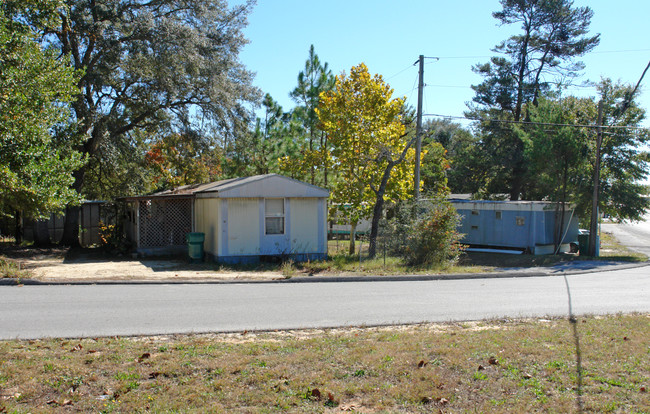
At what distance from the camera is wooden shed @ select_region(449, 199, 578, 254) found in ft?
73.5

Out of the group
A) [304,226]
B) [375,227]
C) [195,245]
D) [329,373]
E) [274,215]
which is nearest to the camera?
[329,373]

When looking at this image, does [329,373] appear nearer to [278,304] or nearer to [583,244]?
[278,304]

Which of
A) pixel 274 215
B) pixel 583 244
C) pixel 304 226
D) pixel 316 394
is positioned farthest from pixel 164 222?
pixel 583 244

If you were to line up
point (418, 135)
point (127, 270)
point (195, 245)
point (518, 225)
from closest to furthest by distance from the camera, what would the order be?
point (127, 270), point (195, 245), point (418, 135), point (518, 225)

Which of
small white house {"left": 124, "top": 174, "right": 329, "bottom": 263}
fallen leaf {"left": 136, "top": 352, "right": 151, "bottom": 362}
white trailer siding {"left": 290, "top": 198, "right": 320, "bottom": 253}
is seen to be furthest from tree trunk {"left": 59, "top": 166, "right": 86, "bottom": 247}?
fallen leaf {"left": 136, "top": 352, "right": 151, "bottom": 362}

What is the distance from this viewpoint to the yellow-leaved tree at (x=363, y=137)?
790 inches

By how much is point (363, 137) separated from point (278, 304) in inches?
451

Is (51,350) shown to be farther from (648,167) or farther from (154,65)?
(648,167)

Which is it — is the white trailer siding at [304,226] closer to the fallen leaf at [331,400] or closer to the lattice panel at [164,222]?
the lattice panel at [164,222]

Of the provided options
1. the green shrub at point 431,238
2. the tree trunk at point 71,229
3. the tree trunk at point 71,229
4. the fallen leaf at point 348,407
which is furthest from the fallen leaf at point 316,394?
the tree trunk at point 71,229

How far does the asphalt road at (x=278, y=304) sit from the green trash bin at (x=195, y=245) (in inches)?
183

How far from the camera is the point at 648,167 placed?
22.1 m

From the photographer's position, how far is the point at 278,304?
9.94 metres

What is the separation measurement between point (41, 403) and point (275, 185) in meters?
12.8
